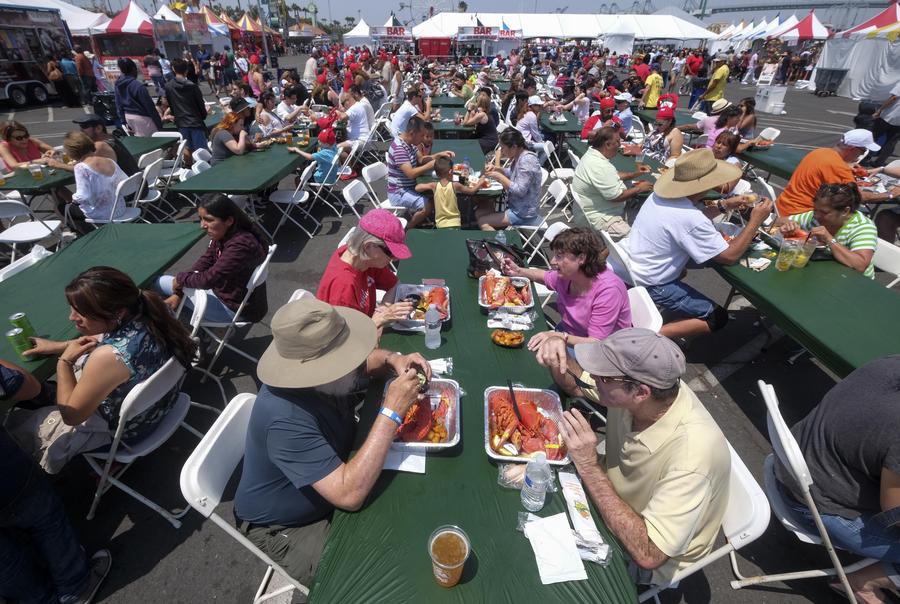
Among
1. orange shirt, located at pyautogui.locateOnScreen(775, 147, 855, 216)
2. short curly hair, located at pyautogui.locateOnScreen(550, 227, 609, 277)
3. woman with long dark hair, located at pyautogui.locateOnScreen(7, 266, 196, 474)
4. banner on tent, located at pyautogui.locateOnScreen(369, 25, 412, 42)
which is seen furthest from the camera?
banner on tent, located at pyautogui.locateOnScreen(369, 25, 412, 42)

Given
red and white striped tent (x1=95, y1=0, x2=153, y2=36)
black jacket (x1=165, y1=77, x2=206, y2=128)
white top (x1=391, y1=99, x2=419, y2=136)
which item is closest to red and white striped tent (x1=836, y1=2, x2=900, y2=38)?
white top (x1=391, y1=99, x2=419, y2=136)

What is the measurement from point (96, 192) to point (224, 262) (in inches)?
139

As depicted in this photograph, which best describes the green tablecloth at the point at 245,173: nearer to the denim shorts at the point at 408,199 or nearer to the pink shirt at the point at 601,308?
the denim shorts at the point at 408,199

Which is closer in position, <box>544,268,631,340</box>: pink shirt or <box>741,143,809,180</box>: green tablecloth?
<box>544,268,631,340</box>: pink shirt

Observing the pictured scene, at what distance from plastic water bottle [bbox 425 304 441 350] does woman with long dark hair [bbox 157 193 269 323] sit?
226 cm

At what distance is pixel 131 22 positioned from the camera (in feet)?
77.9

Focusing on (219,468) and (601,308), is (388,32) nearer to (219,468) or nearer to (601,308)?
(601,308)

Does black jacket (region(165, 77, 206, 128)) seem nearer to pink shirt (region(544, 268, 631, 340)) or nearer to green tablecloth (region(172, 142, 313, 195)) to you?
green tablecloth (region(172, 142, 313, 195))

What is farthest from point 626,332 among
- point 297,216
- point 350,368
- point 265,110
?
point 265,110

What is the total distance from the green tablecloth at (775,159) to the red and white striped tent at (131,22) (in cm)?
3127

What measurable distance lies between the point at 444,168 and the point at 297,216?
152 inches

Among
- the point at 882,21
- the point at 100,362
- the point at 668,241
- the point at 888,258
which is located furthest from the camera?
the point at 882,21

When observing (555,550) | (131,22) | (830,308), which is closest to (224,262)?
(555,550)

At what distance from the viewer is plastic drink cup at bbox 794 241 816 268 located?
3688 millimetres
